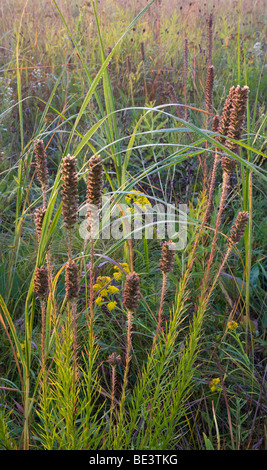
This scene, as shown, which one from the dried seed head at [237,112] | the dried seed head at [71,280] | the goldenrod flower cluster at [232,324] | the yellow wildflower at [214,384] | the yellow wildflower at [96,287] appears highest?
the dried seed head at [237,112]

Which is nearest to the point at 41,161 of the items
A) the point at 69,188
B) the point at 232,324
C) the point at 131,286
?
the point at 69,188

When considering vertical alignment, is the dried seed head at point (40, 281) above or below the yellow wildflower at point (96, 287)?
above

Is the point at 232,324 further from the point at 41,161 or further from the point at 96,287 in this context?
the point at 41,161

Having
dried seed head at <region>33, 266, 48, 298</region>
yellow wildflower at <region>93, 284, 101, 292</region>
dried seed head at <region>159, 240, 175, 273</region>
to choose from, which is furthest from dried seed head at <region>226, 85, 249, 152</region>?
yellow wildflower at <region>93, 284, 101, 292</region>

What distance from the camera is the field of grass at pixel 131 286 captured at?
0.98 meters

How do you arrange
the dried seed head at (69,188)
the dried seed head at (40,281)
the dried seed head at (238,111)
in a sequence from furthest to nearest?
the dried seed head at (238,111), the dried seed head at (40,281), the dried seed head at (69,188)

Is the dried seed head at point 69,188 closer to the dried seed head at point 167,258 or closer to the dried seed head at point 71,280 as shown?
the dried seed head at point 71,280

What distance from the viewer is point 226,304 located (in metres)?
1.77

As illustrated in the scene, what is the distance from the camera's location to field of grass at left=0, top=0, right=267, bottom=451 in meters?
0.98

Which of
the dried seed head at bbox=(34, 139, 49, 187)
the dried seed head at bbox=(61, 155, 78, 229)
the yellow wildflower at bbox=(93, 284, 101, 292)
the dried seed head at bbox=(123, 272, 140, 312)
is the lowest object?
the yellow wildflower at bbox=(93, 284, 101, 292)

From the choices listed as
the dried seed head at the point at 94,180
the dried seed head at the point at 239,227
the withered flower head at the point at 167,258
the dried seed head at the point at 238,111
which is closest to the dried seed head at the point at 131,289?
the withered flower head at the point at 167,258

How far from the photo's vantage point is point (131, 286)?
37.5 inches

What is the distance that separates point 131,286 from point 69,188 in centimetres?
29

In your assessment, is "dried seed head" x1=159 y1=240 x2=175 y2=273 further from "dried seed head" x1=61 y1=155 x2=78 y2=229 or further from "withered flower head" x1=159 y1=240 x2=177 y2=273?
"dried seed head" x1=61 y1=155 x2=78 y2=229
